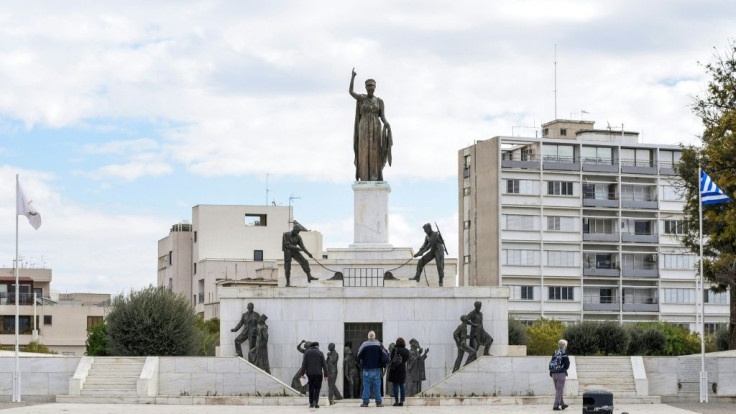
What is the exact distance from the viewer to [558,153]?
94312 mm

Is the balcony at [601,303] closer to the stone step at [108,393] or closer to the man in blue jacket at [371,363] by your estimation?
the stone step at [108,393]

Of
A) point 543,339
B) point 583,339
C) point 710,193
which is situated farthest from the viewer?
point 543,339

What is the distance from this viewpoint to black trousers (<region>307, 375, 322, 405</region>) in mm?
29858

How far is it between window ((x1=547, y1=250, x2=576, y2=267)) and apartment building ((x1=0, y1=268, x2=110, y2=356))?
97.6ft

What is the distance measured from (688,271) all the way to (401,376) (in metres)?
69.8

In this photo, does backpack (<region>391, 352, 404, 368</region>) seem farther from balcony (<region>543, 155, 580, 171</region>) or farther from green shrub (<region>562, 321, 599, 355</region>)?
balcony (<region>543, 155, 580, 171</region>)

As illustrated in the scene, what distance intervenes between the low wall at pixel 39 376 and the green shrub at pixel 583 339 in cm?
2257

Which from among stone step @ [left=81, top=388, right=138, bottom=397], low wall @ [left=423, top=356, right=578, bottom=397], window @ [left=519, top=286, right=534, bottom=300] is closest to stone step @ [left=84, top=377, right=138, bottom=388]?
stone step @ [left=81, top=388, right=138, bottom=397]

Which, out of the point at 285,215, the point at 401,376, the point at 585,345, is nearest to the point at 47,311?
the point at 285,215

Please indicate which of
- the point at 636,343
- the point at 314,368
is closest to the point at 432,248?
the point at 314,368

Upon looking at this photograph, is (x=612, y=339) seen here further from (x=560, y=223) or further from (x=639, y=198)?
(x=639, y=198)

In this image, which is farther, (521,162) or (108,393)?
(521,162)

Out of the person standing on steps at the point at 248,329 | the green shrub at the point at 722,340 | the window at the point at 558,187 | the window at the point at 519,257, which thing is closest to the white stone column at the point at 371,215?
the person standing on steps at the point at 248,329

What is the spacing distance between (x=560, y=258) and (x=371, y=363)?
6572cm
